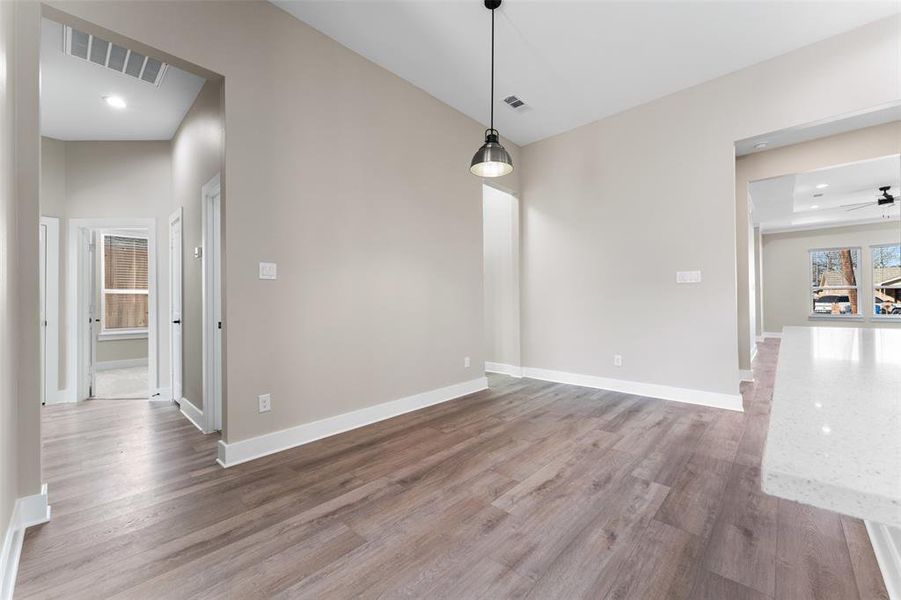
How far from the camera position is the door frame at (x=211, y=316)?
121 inches

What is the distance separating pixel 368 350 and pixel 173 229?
2.98 meters

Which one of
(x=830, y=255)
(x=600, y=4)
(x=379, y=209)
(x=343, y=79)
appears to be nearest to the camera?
(x=600, y=4)

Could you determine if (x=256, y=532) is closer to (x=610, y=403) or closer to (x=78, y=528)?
(x=78, y=528)

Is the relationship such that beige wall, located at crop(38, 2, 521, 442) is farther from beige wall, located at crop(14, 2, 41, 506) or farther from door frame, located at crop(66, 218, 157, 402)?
door frame, located at crop(66, 218, 157, 402)

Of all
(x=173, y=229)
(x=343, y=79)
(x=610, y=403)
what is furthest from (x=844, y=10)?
(x=173, y=229)

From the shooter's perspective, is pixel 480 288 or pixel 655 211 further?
pixel 480 288

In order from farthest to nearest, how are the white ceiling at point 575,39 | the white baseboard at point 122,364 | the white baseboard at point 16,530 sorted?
the white baseboard at point 122,364
the white ceiling at point 575,39
the white baseboard at point 16,530

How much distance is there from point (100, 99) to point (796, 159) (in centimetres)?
750

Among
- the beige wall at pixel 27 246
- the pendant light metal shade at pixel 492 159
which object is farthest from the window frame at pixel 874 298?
the beige wall at pixel 27 246

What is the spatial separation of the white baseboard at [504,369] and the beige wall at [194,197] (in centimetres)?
366

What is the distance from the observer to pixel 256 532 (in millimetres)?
1707

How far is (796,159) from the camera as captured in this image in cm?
422

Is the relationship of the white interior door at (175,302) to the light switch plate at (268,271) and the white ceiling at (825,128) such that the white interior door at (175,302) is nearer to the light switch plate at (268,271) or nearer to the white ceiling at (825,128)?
the light switch plate at (268,271)

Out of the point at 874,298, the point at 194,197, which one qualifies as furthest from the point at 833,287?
the point at 194,197
